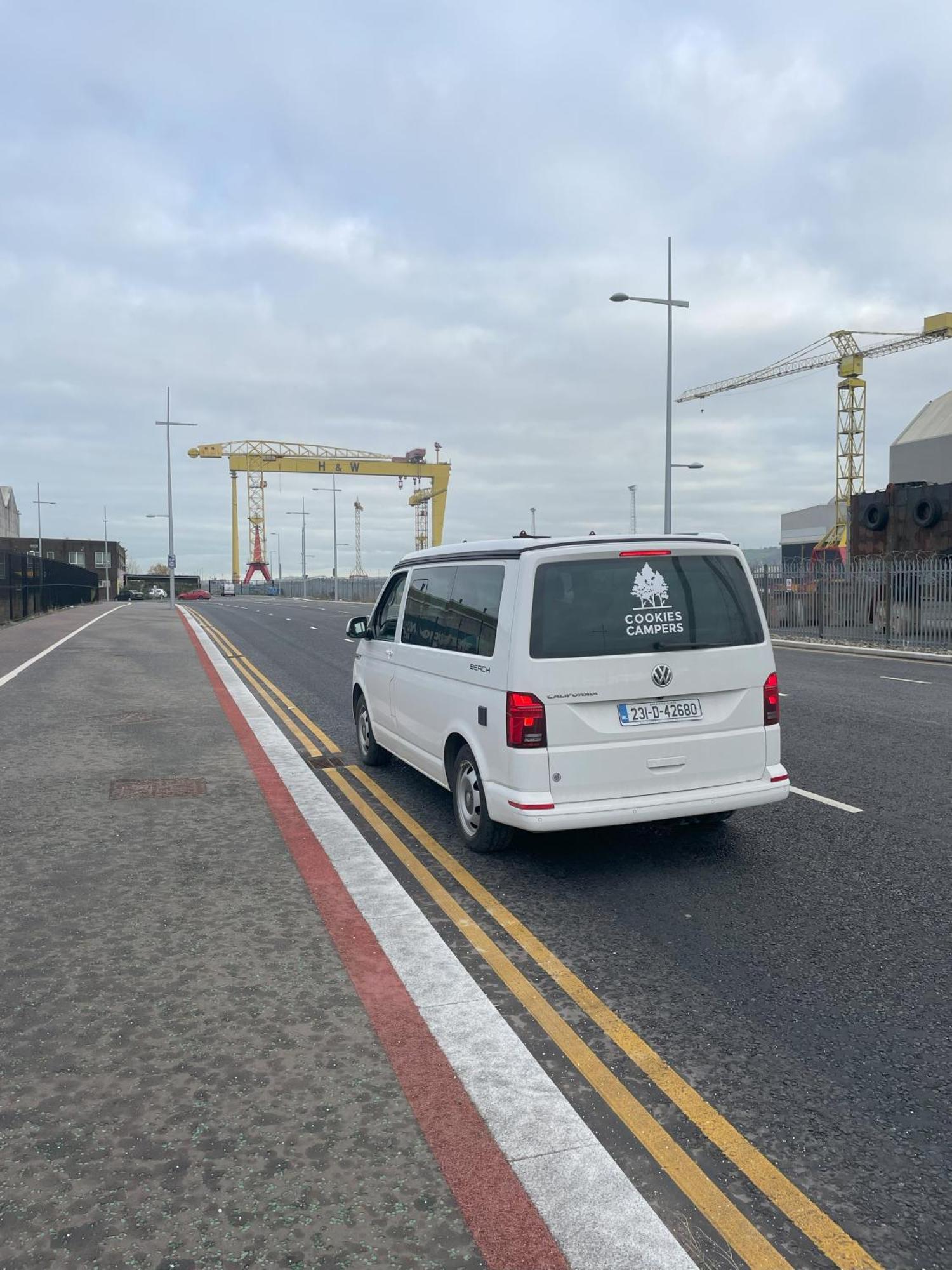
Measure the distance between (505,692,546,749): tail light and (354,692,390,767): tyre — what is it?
10.7 ft

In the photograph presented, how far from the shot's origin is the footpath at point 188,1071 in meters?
2.55

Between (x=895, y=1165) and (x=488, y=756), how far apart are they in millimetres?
3135

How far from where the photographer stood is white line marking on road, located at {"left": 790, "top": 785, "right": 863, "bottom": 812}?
698 cm

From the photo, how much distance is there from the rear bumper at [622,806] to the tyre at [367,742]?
10.0 feet

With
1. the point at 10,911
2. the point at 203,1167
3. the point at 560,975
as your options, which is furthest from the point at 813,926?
the point at 10,911

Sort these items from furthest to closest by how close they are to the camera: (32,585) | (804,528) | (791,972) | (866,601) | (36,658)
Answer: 1. (804,528)
2. (32,585)
3. (866,601)
4. (36,658)
5. (791,972)

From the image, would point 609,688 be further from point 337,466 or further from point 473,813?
point 337,466

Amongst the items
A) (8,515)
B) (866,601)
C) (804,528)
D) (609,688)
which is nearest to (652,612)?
(609,688)

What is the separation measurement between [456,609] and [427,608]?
0.63m

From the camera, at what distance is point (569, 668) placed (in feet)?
17.5

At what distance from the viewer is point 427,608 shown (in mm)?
6965

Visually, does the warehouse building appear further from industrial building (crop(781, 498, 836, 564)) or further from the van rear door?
the van rear door

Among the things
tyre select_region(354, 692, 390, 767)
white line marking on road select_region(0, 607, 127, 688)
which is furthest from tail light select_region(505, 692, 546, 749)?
white line marking on road select_region(0, 607, 127, 688)

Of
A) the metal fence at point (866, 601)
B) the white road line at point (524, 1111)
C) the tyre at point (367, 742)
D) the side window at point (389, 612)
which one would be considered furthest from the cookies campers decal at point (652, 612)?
the metal fence at point (866, 601)
